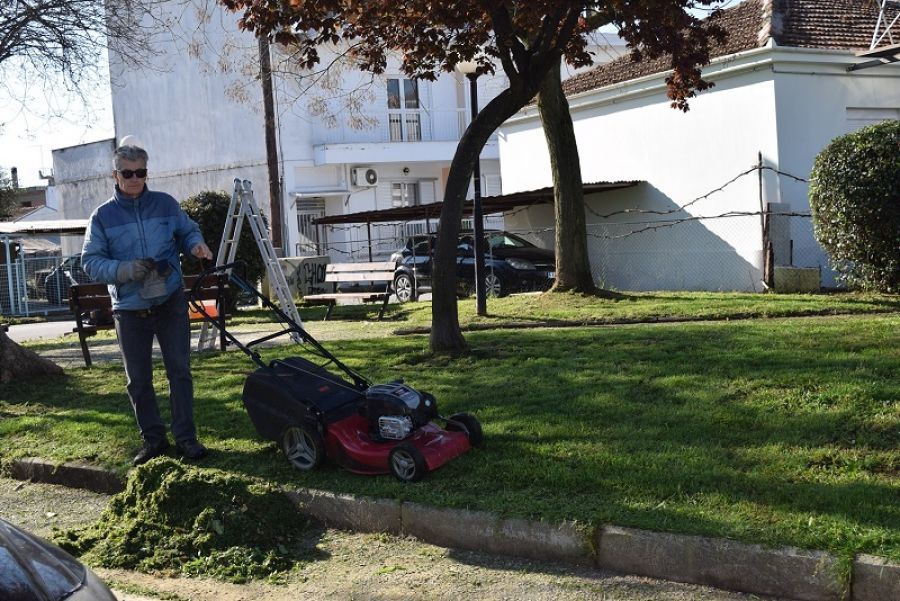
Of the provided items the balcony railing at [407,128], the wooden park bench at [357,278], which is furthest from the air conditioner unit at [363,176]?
the wooden park bench at [357,278]

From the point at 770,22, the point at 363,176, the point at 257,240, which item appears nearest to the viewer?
the point at 257,240

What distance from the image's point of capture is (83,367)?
11508mm

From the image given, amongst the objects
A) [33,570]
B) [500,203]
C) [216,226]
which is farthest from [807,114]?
[33,570]

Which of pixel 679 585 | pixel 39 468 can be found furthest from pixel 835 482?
pixel 39 468

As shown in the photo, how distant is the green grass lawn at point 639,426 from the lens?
16.8 feet

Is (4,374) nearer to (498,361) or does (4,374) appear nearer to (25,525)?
(25,525)

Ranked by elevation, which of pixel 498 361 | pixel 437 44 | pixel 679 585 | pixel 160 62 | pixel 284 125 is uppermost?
pixel 160 62

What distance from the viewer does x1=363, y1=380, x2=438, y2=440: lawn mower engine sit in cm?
599

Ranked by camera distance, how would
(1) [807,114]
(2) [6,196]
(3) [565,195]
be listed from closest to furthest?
(3) [565,195] → (1) [807,114] → (2) [6,196]

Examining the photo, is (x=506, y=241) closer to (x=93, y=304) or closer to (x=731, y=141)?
(x=731, y=141)

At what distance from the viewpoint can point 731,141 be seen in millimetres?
19062

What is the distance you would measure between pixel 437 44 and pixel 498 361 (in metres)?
3.41

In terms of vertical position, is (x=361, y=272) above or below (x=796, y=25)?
below

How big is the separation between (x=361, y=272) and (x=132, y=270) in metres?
13.0
